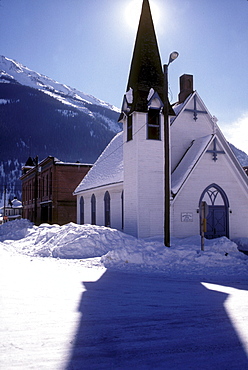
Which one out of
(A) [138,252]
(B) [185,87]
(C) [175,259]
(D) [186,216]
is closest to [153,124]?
(D) [186,216]

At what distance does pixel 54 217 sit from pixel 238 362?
35.0 metres

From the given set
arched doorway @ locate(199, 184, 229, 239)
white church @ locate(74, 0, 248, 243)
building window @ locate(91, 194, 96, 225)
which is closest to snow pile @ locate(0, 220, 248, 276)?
white church @ locate(74, 0, 248, 243)

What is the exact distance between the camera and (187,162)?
20.4 metres

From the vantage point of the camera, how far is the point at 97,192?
26359 mm

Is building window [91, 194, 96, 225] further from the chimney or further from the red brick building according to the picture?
the red brick building

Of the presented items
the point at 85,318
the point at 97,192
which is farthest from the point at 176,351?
the point at 97,192

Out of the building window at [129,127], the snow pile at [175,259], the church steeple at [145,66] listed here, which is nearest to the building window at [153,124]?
the church steeple at [145,66]

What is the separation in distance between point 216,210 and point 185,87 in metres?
9.20

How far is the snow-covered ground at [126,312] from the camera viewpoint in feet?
13.8

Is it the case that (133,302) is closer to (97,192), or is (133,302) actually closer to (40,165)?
(97,192)

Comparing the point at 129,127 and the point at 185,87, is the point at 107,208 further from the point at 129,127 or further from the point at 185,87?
the point at 185,87

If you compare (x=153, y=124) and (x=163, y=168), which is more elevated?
(x=153, y=124)

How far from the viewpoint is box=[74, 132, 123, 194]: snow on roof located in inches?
896

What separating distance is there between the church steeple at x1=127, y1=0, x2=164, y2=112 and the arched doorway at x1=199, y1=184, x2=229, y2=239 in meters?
6.10
